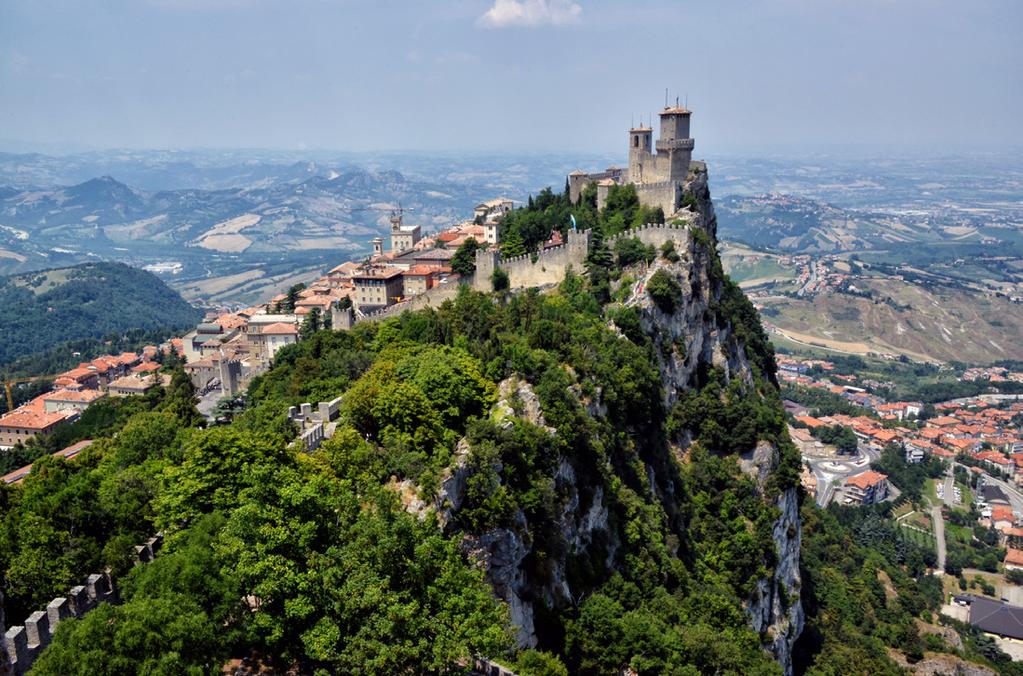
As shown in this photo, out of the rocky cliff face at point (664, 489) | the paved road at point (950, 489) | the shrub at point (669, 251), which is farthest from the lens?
the paved road at point (950, 489)

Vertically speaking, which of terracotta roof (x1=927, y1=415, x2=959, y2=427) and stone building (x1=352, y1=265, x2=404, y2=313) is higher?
stone building (x1=352, y1=265, x2=404, y2=313)

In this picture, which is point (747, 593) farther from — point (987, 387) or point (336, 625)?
point (987, 387)

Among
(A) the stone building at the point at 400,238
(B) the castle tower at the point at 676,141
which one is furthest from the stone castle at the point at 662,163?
(A) the stone building at the point at 400,238

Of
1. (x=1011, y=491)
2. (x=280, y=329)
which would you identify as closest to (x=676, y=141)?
(x=280, y=329)

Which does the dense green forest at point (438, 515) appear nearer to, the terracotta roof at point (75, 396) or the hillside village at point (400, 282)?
the hillside village at point (400, 282)

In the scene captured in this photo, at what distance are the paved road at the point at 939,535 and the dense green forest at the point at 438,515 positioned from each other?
29446 mm

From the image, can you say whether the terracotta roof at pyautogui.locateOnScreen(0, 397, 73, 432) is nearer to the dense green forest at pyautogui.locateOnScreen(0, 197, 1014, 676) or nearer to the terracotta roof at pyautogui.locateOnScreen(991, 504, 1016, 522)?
the dense green forest at pyautogui.locateOnScreen(0, 197, 1014, 676)

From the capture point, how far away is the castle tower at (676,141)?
61.9m

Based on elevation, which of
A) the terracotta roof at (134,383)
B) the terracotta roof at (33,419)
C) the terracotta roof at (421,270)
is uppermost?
the terracotta roof at (421,270)

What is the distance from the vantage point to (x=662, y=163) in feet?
207

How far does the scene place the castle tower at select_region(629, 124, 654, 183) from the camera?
63875 mm

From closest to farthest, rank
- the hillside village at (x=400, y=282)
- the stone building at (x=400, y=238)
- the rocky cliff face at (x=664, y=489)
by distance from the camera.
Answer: the rocky cliff face at (x=664, y=489) < the hillside village at (x=400, y=282) < the stone building at (x=400, y=238)

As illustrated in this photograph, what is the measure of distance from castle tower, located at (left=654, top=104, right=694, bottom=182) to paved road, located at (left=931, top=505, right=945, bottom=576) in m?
51.1

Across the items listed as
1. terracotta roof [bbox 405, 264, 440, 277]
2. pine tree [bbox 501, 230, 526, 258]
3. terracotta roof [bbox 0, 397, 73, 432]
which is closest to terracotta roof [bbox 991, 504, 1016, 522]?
pine tree [bbox 501, 230, 526, 258]
